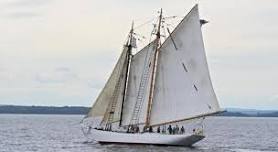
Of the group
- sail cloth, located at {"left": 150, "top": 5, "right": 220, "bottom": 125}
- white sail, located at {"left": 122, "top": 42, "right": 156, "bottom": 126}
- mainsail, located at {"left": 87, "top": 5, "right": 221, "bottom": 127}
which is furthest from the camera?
white sail, located at {"left": 122, "top": 42, "right": 156, "bottom": 126}

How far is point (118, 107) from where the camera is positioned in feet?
252

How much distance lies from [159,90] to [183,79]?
2.91 meters

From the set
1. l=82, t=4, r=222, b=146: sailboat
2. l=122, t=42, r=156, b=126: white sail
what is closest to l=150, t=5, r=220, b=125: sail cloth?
l=82, t=4, r=222, b=146: sailboat

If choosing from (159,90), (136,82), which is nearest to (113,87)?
(136,82)

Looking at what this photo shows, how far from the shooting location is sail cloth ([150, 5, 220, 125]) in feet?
235

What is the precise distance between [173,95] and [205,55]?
213 inches

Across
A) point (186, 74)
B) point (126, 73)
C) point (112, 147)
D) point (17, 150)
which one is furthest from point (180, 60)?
point (17, 150)

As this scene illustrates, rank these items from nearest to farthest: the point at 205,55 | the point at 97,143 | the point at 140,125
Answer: the point at 205,55 → the point at 140,125 → the point at 97,143

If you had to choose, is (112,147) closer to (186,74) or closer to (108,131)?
(108,131)

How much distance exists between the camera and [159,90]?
74.6m

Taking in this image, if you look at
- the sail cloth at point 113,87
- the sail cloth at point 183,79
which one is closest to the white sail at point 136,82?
the sail cloth at point 113,87

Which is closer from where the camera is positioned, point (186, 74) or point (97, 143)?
point (186, 74)

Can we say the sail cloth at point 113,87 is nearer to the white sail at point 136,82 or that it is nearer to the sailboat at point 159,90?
the sailboat at point 159,90

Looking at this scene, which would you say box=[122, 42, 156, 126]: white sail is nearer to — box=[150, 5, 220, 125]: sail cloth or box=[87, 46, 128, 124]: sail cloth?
box=[87, 46, 128, 124]: sail cloth
